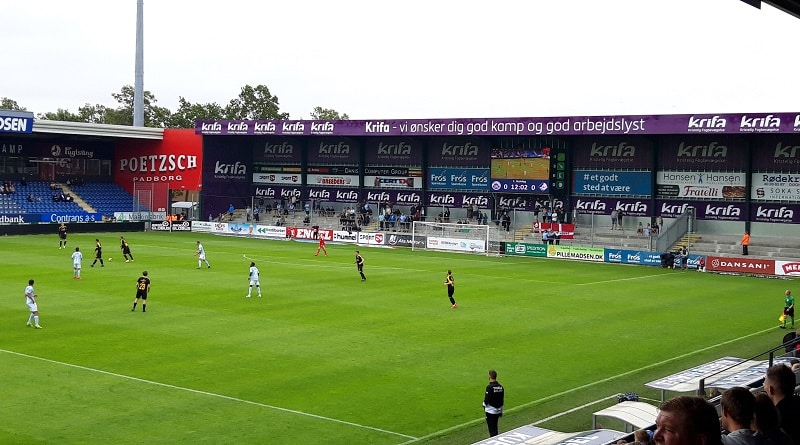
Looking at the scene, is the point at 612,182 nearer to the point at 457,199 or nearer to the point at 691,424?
the point at 457,199

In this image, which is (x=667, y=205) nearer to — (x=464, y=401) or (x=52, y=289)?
(x=52, y=289)

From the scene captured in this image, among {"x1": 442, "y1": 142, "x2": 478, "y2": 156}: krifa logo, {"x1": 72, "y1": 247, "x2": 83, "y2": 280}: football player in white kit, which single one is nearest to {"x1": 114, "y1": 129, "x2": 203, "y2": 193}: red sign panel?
{"x1": 442, "y1": 142, "x2": 478, "y2": 156}: krifa logo

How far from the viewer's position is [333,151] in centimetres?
8150

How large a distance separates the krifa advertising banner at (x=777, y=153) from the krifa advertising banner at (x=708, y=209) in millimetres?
3015

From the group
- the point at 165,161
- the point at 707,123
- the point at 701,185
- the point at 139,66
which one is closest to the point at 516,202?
the point at 701,185

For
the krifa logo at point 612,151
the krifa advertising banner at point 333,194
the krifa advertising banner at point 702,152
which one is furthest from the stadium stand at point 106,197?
the krifa advertising banner at point 702,152

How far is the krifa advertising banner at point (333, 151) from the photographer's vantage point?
80.4m

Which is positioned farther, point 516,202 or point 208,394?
point 516,202

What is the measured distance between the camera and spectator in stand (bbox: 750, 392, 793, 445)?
19.8 ft

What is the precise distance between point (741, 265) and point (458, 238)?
807 inches

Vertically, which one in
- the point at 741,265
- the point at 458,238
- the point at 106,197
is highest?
the point at 106,197

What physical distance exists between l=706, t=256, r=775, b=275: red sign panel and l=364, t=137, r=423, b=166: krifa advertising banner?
29.7 meters

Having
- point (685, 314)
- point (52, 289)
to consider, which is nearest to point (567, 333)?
point (685, 314)

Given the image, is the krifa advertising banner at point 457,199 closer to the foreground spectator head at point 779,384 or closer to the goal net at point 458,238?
the goal net at point 458,238
